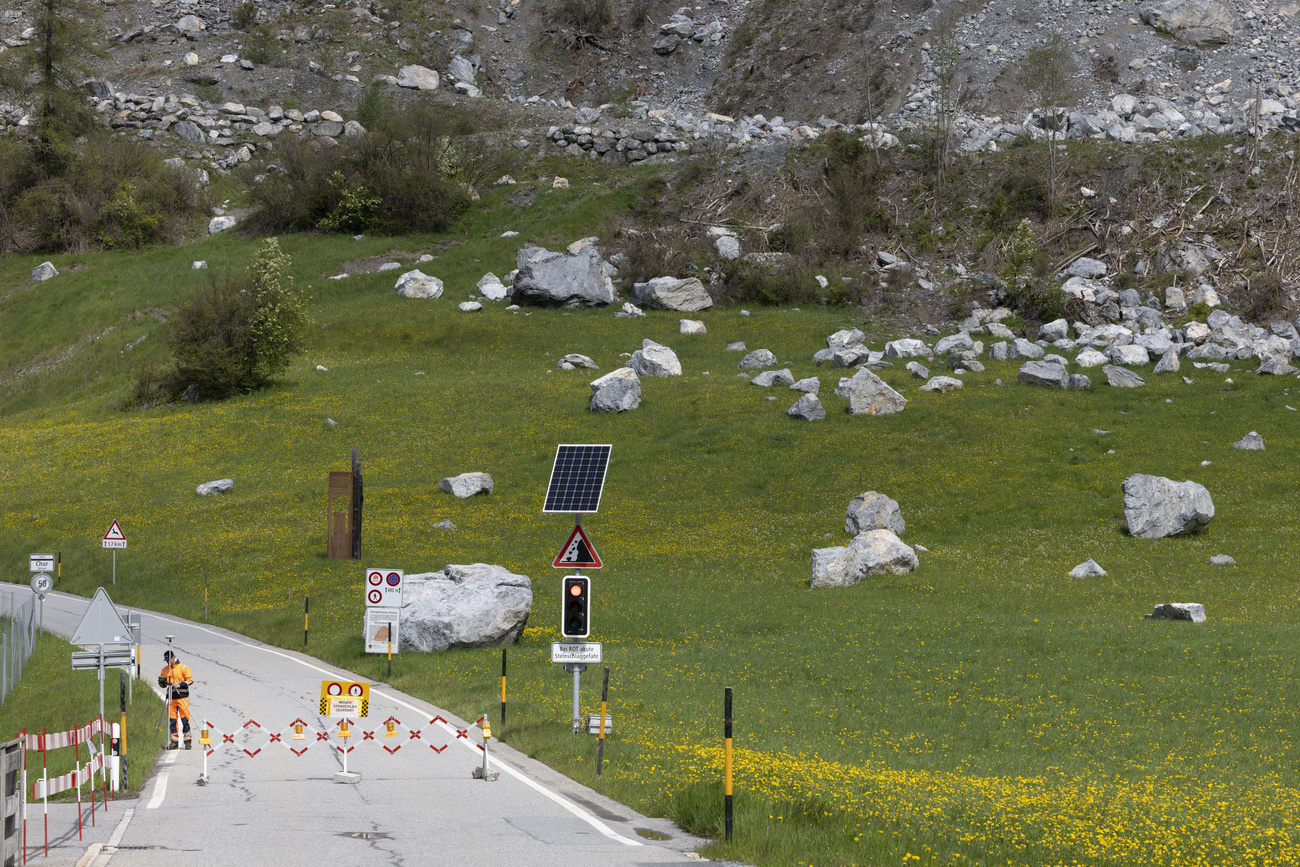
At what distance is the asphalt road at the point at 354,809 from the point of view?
42.3 feet

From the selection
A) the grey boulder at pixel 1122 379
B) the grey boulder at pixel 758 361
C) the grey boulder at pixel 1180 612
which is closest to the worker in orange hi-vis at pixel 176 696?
the grey boulder at pixel 1180 612

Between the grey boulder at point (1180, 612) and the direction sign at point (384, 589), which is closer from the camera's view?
the direction sign at point (384, 589)

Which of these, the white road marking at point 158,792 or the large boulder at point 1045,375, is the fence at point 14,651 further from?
the large boulder at point 1045,375

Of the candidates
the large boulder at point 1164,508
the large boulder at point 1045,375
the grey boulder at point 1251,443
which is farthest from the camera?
the large boulder at point 1045,375

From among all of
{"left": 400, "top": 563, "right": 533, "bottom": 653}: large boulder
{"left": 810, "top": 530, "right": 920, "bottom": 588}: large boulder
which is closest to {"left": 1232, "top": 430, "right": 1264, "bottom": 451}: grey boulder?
{"left": 810, "top": 530, "right": 920, "bottom": 588}: large boulder

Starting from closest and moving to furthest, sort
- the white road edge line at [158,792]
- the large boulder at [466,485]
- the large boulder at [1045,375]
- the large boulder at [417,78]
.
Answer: the white road edge line at [158,792]
the large boulder at [466,485]
the large boulder at [1045,375]
the large boulder at [417,78]

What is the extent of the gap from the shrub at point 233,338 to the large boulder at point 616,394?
20778mm

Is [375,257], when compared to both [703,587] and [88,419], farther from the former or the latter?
[703,587]

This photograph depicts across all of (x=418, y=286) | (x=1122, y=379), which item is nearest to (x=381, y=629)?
(x=1122, y=379)

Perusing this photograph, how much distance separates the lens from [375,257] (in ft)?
301

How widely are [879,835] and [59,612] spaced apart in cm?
3629

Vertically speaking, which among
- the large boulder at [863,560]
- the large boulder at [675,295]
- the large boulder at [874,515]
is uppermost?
the large boulder at [675,295]

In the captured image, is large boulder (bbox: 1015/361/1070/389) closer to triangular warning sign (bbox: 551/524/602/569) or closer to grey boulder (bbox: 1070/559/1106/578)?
grey boulder (bbox: 1070/559/1106/578)

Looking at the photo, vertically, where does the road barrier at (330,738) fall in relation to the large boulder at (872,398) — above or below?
below
